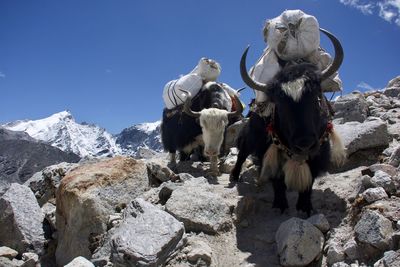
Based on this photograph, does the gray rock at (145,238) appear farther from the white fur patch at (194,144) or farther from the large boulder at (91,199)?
the white fur patch at (194,144)

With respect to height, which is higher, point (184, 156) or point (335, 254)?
point (184, 156)

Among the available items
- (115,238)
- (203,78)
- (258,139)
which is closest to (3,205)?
(115,238)

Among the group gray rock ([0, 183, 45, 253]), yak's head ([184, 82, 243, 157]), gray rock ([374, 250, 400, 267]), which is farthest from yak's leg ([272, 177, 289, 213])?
gray rock ([0, 183, 45, 253])

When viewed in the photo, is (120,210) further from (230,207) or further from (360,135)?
(360,135)

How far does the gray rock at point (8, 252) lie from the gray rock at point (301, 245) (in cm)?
264

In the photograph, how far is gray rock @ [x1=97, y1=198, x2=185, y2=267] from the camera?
3068 mm

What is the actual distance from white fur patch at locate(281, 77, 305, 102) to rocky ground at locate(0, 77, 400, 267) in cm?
84

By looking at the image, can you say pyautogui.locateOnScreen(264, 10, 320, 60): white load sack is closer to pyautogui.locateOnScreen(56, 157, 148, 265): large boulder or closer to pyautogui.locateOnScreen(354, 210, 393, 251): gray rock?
pyautogui.locateOnScreen(56, 157, 148, 265): large boulder

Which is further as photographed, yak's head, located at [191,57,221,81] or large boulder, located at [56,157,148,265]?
yak's head, located at [191,57,221,81]

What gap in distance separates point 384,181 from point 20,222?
360cm

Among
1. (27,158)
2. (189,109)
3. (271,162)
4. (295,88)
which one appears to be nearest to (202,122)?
(189,109)

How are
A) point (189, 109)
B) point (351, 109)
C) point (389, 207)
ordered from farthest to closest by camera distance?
point (351, 109) < point (189, 109) < point (389, 207)

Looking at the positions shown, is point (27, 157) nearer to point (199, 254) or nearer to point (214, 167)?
point (214, 167)

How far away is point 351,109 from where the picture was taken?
6.61 metres
